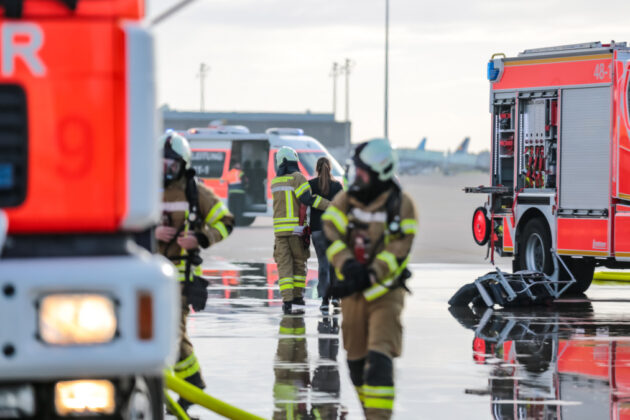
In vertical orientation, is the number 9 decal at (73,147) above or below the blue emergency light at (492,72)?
below

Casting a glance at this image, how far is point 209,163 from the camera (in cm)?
3697

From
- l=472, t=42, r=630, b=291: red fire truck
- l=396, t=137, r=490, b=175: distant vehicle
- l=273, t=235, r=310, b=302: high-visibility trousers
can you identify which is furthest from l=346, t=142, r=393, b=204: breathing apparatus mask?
l=396, t=137, r=490, b=175: distant vehicle

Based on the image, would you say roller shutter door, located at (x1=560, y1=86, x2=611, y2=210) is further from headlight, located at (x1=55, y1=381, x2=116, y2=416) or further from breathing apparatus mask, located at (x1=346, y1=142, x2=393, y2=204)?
headlight, located at (x1=55, y1=381, x2=116, y2=416)

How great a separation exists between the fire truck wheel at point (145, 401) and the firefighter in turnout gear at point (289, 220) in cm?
952

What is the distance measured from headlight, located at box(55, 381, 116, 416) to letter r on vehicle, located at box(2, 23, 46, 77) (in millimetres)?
1080

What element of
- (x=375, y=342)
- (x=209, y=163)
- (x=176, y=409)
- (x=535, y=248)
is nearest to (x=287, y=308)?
(x=535, y=248)

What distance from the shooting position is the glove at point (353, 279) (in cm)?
737

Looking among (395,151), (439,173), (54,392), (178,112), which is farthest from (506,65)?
(439,173)

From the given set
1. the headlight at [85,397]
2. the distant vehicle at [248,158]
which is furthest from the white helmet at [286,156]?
the distant vehicle at [248,158]

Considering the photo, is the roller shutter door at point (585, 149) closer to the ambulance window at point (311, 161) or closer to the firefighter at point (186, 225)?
the firefighter at point (186, 225)

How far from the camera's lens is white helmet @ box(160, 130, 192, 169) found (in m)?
8.71

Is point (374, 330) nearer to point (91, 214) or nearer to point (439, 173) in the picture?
point (91, 214)

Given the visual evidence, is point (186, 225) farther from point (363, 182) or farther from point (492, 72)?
point (492, 72)

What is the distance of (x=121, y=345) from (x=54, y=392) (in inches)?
17.4
